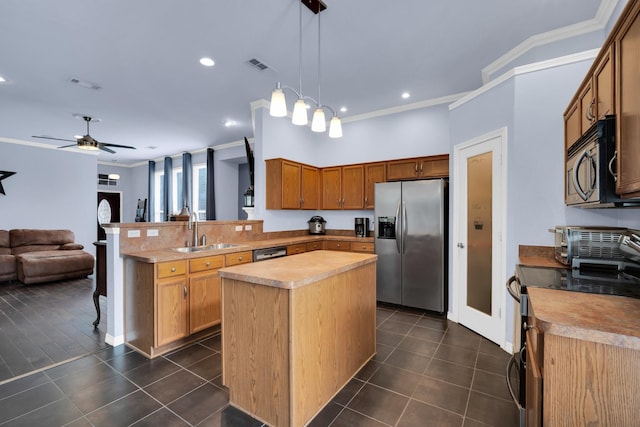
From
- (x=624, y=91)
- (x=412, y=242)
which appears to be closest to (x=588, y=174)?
(x=624, y=91)

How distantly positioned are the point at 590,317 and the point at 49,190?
30.6 ft

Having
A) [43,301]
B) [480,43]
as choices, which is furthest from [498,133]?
[43,301]

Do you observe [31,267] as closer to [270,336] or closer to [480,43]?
[270,336]

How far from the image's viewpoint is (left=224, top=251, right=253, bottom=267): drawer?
3342 millimetres

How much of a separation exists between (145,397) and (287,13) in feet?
10.7

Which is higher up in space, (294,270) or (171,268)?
(294,270)

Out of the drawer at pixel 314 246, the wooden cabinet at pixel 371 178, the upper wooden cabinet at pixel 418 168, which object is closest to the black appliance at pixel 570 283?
the upper wooden cabinet at pixel 418 168

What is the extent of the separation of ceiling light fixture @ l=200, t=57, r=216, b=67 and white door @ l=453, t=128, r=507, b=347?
304cm

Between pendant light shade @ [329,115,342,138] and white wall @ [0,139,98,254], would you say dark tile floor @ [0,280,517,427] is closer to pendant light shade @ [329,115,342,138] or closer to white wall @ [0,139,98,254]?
pendant light shade @ [329,115,342,138]

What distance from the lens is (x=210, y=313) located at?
10.4 ft

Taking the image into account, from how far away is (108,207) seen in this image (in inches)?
372

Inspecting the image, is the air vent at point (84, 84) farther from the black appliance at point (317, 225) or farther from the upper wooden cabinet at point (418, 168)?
the upper wooden cabinet at point (418, 168)

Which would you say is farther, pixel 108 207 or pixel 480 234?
pixel 108 207

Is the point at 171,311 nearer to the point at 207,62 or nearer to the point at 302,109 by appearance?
the point at 302,109
